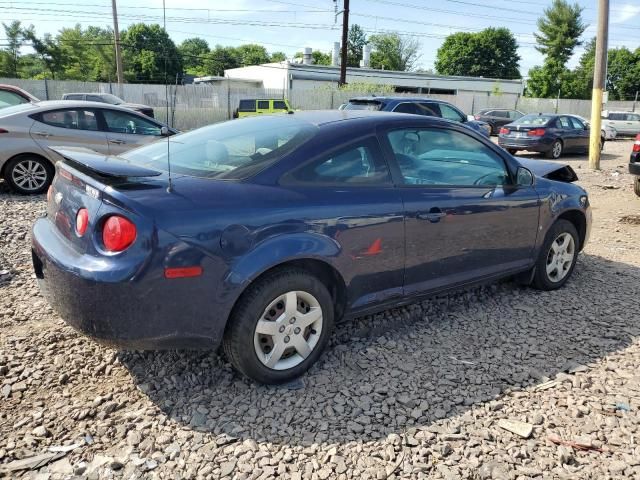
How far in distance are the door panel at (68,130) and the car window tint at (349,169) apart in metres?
6.34

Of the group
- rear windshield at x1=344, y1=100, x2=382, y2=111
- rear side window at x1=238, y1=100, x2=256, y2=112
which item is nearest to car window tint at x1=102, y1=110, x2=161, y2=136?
rear windshield at x1=344, y1=100, x2=382, y2=111

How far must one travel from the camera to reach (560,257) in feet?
15.8

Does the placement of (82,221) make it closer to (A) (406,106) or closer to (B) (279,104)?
(A) (406,106)

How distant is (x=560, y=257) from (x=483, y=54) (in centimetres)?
8560

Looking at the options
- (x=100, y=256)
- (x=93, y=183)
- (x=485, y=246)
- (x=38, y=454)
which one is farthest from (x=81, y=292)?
(x=485, y=246)

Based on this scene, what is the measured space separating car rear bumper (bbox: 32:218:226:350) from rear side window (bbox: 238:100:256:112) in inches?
849

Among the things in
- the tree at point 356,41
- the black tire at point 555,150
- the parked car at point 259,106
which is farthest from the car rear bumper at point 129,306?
the tree at point 356,41

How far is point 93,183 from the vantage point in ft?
9.39

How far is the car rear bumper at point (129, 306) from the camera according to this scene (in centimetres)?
262

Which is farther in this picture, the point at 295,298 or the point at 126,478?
the point at 295,298

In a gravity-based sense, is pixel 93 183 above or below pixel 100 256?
above

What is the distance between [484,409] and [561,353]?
990mm

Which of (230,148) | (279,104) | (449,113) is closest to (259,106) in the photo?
(279,104)

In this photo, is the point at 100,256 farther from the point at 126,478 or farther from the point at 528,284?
the point at 528,284
